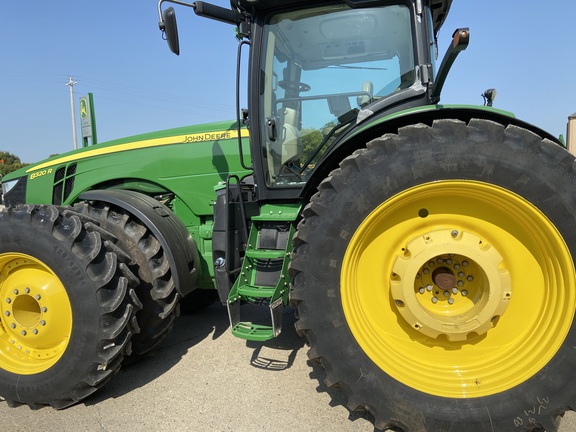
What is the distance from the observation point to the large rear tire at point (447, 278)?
1790mm

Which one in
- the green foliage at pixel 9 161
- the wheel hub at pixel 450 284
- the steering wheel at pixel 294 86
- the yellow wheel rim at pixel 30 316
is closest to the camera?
the wheel hub at pixel 450 284

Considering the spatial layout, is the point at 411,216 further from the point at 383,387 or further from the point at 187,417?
the point at 187,417

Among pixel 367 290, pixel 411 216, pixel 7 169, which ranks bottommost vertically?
pixel 7 169

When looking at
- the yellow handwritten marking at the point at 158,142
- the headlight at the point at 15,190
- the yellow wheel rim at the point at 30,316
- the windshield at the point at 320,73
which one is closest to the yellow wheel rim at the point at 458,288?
the windshield at the point at 320,73

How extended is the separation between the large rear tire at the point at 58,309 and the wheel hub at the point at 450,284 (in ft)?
5.23

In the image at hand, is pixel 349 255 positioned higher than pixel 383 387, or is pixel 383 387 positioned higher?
pixel 349 255

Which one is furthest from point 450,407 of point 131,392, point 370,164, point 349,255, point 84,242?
point 84,242

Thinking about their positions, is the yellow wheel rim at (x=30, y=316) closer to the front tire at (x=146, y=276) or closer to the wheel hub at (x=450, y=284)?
the front tire at (x=146, y=276)

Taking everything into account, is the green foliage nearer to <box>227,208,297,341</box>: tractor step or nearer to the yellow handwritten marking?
the yellow handwritten marking

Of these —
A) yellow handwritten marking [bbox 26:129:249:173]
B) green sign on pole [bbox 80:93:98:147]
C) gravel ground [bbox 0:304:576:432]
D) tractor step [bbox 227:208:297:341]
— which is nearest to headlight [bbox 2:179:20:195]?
yellow handwritten marking [bbox 26:129:249:173]

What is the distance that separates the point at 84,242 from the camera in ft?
7.68

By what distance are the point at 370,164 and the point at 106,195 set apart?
6.46ft

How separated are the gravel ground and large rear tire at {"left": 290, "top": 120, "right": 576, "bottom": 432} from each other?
1.17 feet

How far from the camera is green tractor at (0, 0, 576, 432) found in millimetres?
1834
